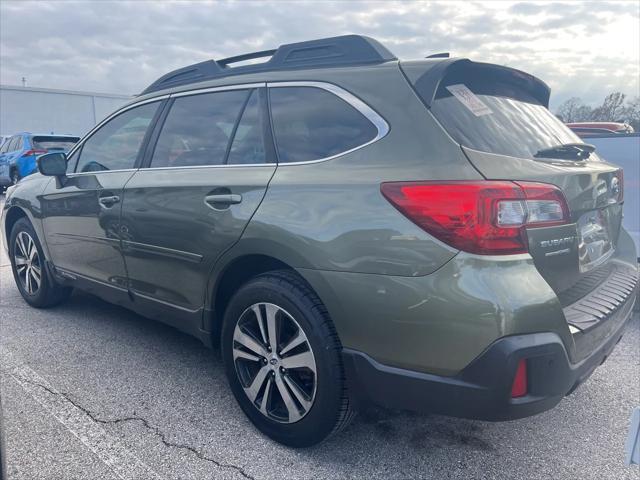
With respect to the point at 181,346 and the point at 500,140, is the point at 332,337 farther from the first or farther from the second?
the point at 181,346

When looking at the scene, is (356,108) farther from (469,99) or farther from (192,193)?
(192,193)

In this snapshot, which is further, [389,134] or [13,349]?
[13,349]

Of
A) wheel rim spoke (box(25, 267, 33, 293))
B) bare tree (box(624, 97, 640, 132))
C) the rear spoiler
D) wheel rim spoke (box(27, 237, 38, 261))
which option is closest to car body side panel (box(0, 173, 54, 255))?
wheel rim spoke (box(27, 237, 38, 261))

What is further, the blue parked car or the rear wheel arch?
the blue parked car

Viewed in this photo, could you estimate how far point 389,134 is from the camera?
216cm

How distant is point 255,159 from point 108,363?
1.76m

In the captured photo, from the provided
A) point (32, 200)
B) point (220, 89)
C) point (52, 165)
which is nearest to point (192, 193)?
point (220, 89)

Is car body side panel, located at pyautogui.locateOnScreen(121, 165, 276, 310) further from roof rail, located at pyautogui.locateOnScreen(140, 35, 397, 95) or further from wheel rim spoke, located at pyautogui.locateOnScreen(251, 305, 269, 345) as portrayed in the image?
roof rail, located at pyautogui.locateOnScreen(140, 35, 397, 95)

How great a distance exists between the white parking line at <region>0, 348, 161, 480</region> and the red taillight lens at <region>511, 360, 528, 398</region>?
1526 mm

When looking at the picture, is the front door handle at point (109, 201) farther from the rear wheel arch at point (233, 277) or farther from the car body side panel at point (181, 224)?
the rear wheel arch at point (233, 277)

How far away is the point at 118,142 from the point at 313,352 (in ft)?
7.39

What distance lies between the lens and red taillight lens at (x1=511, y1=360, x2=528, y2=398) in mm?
1847

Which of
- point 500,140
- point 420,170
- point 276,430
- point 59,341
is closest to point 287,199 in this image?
point 420,170

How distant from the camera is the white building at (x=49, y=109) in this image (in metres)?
26.8
